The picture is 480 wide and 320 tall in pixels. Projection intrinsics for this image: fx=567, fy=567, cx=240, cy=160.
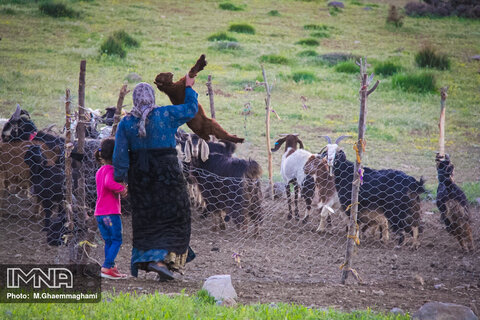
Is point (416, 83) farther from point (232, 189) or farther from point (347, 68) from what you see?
point (232, 189)

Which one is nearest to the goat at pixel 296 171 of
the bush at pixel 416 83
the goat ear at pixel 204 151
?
the goat ear at pixel 204 151

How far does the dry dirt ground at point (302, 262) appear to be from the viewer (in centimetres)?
495

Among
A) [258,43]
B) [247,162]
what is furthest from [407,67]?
[247,162]

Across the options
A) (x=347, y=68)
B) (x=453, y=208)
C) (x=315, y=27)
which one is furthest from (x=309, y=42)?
(x=453, y=208)

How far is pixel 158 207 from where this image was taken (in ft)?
16.1

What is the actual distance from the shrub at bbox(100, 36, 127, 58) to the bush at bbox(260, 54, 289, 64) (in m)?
4.40

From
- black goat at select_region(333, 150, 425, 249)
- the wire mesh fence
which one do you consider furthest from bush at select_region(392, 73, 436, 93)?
black goat at select_region(333, 150, 425, 249)

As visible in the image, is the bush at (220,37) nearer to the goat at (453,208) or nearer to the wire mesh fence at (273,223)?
the wire mesh fence at (273,223)

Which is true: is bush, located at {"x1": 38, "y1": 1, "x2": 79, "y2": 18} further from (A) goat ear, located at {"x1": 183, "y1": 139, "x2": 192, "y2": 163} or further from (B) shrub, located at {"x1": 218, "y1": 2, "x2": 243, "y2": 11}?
(A) goat ear, located at {"x1": 183, "y1": 139, "x2": 192, "y2": 163}

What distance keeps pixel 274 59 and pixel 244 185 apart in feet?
37.6

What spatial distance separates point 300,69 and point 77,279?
515 inches

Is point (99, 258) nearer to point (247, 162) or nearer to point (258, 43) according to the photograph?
point (247, 162)

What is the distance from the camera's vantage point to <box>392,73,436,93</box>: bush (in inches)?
618

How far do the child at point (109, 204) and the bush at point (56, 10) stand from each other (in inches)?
704
